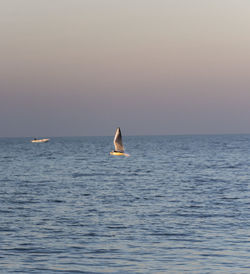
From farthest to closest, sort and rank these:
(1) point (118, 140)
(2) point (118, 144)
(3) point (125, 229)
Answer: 1. (2) point (118, 144)
2. (1) point (118, 140)
3. (3) point (125, 229)

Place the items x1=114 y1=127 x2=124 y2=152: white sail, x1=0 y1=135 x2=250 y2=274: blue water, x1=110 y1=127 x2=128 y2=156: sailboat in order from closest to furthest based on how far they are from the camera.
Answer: x1=0 y1=135 x2=250 y2=274: blue water
x1=114 y1=127 x2=124 y2=152: white sail
x1=110 y1=127 x2=128 y2=156: sailboat

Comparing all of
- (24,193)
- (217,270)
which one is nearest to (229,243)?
(217,270)

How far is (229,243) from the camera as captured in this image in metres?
25.7

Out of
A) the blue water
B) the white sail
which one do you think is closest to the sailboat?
the white sail

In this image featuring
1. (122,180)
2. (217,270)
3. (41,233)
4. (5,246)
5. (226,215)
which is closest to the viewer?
(217,270)

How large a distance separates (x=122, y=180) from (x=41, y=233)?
35641mm

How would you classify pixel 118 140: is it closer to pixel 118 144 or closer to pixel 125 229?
pixel 118 144

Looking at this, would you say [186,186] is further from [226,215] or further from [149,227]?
[149,227]

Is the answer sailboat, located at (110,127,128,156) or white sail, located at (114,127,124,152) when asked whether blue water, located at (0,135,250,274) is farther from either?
sailboat, located at (110,127,128,156)

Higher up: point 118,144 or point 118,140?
point 118,140

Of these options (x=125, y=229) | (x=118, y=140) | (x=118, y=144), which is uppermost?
(x=118, y=140)

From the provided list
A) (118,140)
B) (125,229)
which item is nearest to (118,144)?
(118,140)

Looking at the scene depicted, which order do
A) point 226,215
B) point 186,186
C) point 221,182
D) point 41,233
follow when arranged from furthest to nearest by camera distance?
1. point 221,182
2. point 186,186
3. point 226,215
4. point 41,233

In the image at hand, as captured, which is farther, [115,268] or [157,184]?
[157,184]
